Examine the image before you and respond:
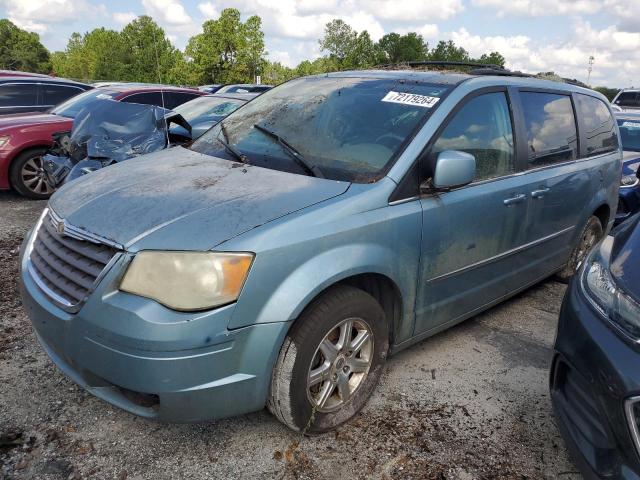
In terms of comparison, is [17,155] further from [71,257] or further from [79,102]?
[71,257]

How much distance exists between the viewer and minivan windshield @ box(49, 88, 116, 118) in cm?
802

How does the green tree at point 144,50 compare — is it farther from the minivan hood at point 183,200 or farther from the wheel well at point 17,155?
the minivan hood at point 183,200

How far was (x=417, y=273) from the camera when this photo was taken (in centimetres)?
279

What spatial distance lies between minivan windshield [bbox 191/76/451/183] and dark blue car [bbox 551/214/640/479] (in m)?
1.10

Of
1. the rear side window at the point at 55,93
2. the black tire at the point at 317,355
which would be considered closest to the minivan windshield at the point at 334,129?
the black tire at the point at 317,355

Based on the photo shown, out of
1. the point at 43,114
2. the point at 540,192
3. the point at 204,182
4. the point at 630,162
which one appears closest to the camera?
the point at 204,182

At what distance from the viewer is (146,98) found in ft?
29.9

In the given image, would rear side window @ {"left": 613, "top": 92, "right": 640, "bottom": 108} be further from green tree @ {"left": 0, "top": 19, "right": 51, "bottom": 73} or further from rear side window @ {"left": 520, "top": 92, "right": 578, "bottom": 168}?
green tree @ {"left": 0, "top": 19, "right": 51, "bottom": 73}

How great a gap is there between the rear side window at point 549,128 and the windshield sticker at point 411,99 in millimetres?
948

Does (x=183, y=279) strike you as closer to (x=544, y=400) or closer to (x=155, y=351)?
(x=155, y=351)

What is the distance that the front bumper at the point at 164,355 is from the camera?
6.65ft

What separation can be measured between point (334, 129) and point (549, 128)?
177 centimetres

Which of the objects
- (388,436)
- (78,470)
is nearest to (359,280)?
(388,436)

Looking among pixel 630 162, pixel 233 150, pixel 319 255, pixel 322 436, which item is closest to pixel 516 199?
pixel 319 255
